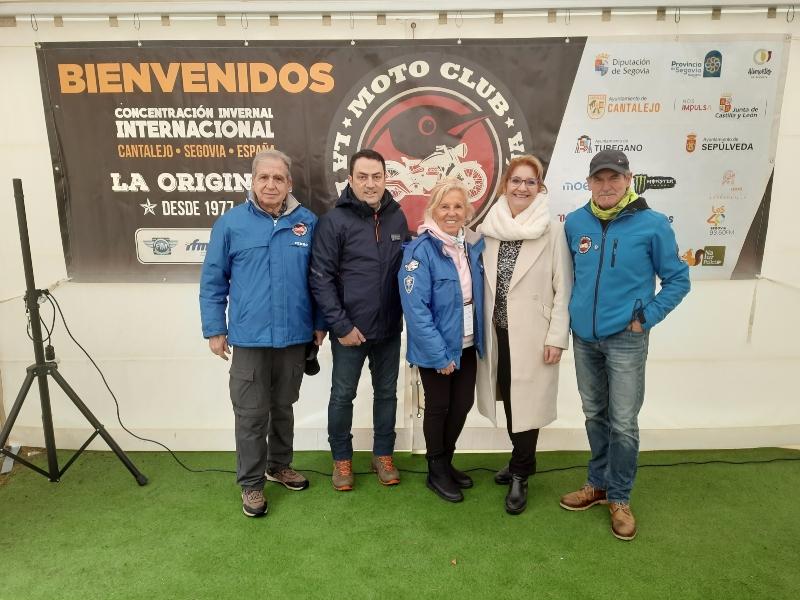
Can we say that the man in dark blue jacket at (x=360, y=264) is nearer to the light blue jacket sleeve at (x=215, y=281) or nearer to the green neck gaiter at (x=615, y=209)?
the light blue jacket sleeve at (x=215, y=281)

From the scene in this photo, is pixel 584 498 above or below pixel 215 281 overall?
below

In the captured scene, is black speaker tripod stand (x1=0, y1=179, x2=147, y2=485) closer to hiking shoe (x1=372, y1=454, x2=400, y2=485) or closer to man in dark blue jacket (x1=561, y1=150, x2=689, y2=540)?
hiking shoe (x1=372, y1=454, x2=400, y2=485)

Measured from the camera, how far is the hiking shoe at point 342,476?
8.43 ft

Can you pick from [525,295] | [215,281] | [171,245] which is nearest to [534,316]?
[525,295]

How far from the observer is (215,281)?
2227mm

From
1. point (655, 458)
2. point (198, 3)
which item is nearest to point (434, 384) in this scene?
point (655, 458)

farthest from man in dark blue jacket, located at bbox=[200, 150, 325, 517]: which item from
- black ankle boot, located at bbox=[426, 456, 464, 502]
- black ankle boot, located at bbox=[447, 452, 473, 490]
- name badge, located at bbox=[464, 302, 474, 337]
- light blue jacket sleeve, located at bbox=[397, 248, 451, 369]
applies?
black ankle boot, located at bbox=[447, 452, 473, 490]

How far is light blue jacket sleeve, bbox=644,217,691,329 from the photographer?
2.01 meters

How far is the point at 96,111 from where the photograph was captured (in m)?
2.68

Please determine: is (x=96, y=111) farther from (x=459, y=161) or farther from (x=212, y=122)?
(x=459, y=161)

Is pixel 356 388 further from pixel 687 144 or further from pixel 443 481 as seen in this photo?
pixel 687 144

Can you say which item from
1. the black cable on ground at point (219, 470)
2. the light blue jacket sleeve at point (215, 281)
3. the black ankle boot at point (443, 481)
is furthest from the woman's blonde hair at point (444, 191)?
the black cable on ground at point (219, 470)

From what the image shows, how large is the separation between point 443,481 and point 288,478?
755mm

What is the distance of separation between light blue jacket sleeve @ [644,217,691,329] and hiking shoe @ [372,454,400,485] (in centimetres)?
137
